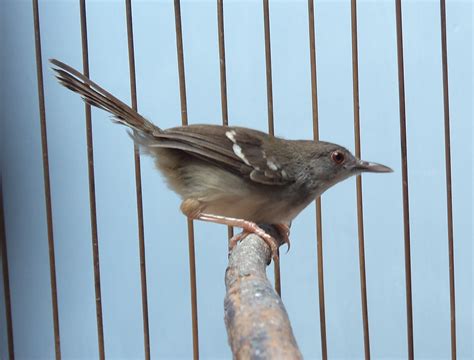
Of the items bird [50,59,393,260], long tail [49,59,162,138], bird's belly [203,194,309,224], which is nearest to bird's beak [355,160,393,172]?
bird [50,59,393,260]

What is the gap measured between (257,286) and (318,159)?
53 centimetres

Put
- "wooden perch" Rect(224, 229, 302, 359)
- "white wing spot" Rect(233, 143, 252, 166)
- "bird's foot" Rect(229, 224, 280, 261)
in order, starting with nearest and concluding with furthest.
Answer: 1. "wooden perch" Rect(224, 229, 302, 359)
2. "bird's foot" Rect(229, 224, 280, 261)
3. "white wing spot" Rect(233, 143, 252, 166)

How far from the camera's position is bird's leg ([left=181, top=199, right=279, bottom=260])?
2.77 ft

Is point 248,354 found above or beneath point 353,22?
beneath

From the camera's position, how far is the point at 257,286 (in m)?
0.50

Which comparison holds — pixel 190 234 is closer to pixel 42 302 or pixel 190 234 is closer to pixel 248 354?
pixel 42 302

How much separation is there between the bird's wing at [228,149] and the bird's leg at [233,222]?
0.25ft

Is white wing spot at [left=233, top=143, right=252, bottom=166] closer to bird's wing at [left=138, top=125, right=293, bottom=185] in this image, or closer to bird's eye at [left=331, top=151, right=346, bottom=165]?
bird's wing at [left=138, top=125, right=293, bottom=185]

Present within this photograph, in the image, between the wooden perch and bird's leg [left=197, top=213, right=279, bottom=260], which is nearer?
the wooden perch

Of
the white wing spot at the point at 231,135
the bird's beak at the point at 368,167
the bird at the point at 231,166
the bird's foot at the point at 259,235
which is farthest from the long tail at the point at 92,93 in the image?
the bird's beak at the point at 368,167

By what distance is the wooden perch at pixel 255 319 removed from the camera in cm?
36

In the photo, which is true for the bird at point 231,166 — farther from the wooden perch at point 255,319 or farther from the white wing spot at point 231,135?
the wooden perch at point 255,319

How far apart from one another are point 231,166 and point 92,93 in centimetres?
25

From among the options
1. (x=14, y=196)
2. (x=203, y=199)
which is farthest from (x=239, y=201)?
(x=14, y=196)
